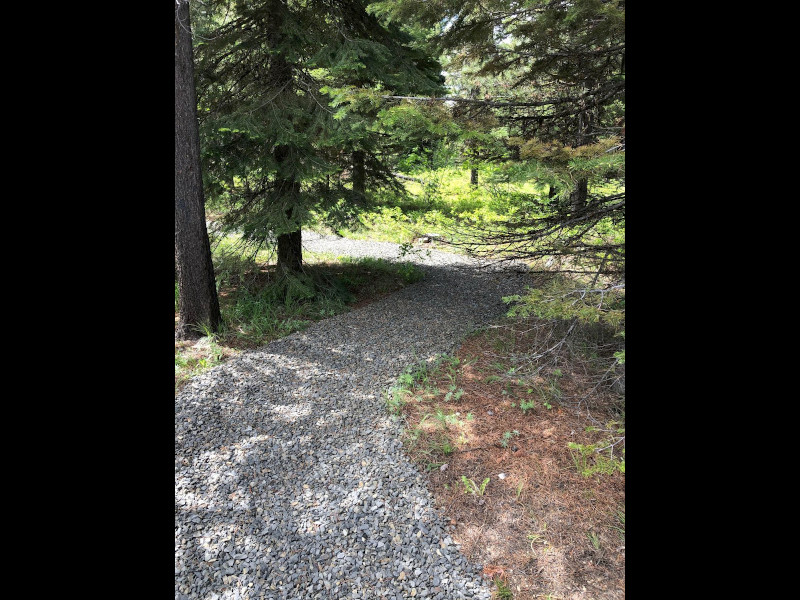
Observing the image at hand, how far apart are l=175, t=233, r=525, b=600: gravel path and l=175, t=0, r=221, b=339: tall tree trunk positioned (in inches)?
38.7

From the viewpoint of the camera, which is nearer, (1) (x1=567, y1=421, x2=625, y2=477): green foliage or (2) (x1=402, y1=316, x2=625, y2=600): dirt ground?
(2) (x1=402, y1=316, x2=625, y2=600): dirt ground

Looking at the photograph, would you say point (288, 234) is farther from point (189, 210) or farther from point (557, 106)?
point (557, 106)

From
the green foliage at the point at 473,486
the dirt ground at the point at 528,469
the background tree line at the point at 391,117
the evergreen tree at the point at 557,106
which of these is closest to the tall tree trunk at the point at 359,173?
the background tree line at the point at 391,117

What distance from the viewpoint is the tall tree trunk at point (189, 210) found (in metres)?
5.47

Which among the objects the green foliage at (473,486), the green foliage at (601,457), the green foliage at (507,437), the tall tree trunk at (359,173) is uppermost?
the tall tree trunk at (359,173)

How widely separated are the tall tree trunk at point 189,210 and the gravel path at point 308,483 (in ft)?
3.22

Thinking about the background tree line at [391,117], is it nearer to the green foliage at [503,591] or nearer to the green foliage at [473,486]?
the green foliage at [473,486]

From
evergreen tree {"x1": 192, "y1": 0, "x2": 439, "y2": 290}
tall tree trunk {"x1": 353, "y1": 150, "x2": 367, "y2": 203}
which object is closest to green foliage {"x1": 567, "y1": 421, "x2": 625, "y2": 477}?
evergreen tree {"x1": 192, "y1": 0, "x2": 439, "y2": 290}

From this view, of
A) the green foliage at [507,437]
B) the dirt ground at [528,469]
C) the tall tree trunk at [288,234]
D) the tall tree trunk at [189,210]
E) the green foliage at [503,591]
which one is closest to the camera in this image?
the green foliage at [503,591]

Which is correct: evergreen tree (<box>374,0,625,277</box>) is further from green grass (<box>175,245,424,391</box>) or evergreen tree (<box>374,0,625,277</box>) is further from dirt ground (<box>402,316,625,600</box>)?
green grass (<box>175,245,424,391</box>)

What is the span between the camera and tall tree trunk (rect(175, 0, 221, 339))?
5473 mm
